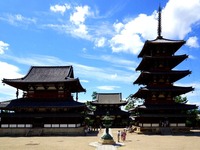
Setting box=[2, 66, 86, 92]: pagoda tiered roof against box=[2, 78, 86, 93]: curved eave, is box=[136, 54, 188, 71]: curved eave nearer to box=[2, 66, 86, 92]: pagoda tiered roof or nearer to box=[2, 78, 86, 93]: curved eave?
box=[2, 66, 86, 92]: pagoda tiered roof

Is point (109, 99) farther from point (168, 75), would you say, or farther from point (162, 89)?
point (162, 89)

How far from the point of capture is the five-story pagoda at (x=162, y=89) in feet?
159

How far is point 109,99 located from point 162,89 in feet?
110

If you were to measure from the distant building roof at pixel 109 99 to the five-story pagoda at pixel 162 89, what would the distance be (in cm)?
2614

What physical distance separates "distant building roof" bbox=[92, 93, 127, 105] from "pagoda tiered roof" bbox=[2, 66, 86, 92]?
26867 millimetres

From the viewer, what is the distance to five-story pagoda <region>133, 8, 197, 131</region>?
48.6 meters

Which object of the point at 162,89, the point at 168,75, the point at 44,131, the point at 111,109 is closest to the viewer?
the point at 44,131

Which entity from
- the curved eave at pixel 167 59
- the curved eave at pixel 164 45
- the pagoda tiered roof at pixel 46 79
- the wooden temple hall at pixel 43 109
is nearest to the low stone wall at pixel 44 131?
the wooden temple hall at pixel 43 109

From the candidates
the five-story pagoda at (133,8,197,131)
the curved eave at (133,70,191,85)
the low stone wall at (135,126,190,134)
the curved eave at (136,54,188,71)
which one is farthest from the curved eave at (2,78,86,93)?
the low stone wall at (135,126,190,134)

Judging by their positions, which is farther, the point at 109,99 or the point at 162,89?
the point at 109,99

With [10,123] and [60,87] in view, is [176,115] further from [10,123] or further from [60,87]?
[10,123]

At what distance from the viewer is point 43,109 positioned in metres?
46.8

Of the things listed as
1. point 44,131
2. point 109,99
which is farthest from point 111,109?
point 44,131

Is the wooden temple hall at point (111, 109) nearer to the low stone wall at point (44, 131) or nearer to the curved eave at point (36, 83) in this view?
the low stone wall at point (44, 131)
